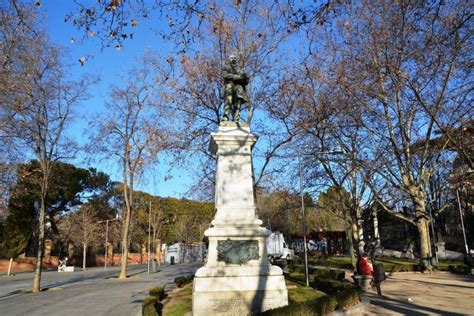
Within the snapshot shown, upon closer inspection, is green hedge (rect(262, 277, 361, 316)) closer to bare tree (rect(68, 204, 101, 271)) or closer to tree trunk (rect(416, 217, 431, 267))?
tree trunk (rect(416, 217, 431, 267))

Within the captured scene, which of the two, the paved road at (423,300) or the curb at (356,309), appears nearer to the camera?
the curb at (356,309)

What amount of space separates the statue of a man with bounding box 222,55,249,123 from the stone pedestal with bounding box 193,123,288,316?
1.16 metres

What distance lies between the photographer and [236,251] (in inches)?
433

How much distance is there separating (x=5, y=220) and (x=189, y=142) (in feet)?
98.2

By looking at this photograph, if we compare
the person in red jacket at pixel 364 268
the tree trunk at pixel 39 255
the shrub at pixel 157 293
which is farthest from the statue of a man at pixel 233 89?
the tree trunk at pixel 39 255

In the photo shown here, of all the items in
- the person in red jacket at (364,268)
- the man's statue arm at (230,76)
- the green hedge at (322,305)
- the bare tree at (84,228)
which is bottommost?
the green hedge at (322,305)

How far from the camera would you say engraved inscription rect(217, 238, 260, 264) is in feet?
35.8

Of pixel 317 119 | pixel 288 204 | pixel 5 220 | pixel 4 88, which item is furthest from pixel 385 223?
Result: pixel 4 88

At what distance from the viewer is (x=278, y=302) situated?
10.6 metres

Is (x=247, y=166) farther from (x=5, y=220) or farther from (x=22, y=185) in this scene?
(x=5, y=220)

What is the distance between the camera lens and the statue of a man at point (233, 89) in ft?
43.4

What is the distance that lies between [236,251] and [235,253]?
6 cm

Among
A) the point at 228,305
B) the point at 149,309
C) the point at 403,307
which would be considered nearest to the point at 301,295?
the point at 403,307

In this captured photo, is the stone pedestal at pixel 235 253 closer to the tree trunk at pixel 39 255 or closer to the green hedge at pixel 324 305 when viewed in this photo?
the green hedge at pixel 324 305
